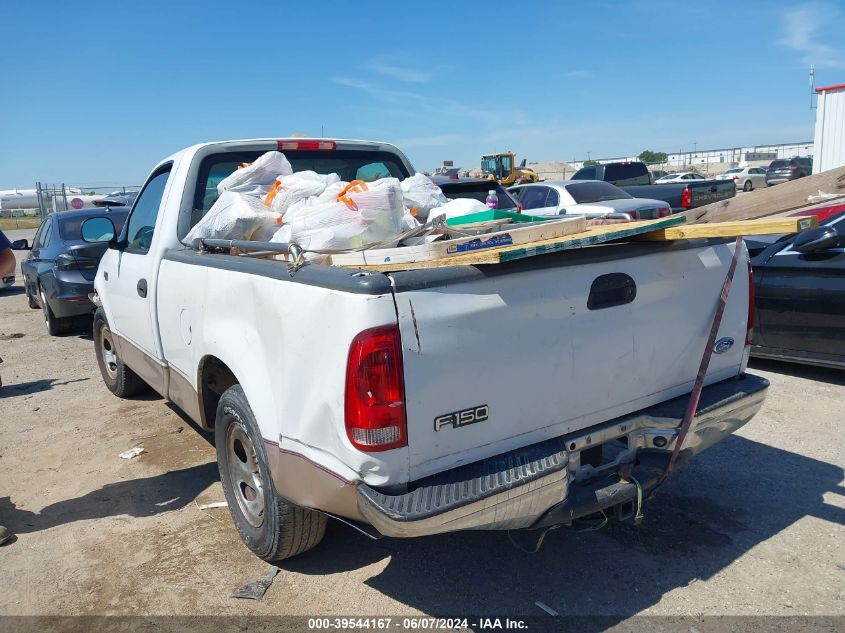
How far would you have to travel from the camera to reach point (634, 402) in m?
3.12

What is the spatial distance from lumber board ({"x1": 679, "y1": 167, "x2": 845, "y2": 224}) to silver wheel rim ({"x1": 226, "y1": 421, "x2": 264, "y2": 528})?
2476 millimetres

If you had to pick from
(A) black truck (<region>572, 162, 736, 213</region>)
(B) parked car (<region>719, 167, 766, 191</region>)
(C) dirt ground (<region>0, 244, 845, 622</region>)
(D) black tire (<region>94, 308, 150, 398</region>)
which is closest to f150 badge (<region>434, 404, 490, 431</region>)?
(C) dirt ground (<region>0, 244, 845, 622</region>)

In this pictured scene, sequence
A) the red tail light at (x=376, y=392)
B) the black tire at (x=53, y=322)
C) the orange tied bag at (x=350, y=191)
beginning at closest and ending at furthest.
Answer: the red tail light at (x=376, y=392)
the orange tied bag at (x=350, y=191)
the black tire at (x=53, y=322)

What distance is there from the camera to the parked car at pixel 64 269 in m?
8.98

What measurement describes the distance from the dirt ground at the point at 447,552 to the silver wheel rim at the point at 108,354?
4.17ft

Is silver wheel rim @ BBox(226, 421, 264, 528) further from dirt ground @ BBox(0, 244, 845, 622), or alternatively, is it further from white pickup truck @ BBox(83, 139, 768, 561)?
dirt ground @ BBox(0, 244, 845, 622)

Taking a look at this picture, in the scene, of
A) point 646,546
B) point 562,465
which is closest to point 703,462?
point 646,546

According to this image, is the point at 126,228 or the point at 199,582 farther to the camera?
the point at 126,228

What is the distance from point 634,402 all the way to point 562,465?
0.64 metres

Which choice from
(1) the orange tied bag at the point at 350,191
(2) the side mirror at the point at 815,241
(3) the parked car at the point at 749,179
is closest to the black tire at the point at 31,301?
(1) the orange tied bag at the point at 350,191

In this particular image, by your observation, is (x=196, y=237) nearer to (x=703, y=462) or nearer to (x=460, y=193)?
(x=703, y=462)

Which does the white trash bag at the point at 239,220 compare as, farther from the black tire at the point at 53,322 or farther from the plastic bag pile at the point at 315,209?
the black tire at the point at 53,322

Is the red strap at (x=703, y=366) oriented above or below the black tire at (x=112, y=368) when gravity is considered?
above

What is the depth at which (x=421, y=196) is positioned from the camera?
410 cm
